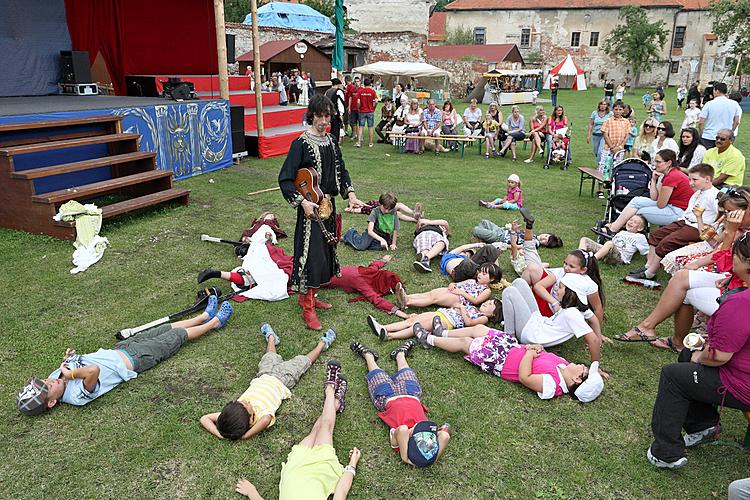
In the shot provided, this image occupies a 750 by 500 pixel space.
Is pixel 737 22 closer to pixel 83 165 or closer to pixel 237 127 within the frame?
pixel 237 127

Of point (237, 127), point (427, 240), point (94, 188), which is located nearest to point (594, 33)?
point (237, 127)

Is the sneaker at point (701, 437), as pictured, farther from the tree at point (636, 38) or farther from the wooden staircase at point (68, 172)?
the tree at point (636, 38)

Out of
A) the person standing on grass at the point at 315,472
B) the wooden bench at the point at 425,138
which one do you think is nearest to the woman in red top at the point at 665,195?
the person standing on grass at the point at 315,472

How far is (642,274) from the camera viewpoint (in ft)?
19.2

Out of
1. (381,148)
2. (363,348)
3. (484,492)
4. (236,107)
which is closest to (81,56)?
(236,107)

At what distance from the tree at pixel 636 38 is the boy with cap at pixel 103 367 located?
47.6 m

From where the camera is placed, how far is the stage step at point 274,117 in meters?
13.1

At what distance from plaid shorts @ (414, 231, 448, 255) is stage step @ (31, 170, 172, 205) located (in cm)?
431

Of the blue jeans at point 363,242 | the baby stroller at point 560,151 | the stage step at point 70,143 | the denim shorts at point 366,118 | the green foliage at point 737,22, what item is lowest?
the blue jeans at point 363,242

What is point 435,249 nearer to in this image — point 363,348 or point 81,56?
point 363,348

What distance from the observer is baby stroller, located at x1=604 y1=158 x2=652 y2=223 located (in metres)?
6.78

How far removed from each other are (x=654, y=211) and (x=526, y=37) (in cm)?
4663

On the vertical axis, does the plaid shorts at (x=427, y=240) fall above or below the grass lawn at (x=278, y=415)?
above

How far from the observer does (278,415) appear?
3.59 m
